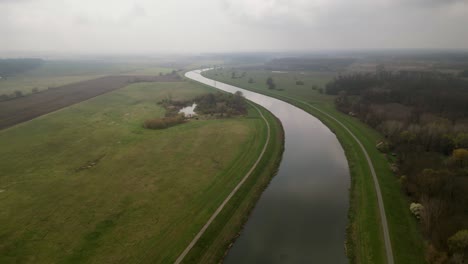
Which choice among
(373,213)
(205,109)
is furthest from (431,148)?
(205,109)

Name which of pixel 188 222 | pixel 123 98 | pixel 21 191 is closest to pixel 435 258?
pixel 188 222

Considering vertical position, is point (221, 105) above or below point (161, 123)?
above

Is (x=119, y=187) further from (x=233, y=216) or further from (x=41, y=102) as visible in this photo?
(x=41, y=102)

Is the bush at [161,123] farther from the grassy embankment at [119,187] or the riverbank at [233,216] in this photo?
the riverbank at [233,216]

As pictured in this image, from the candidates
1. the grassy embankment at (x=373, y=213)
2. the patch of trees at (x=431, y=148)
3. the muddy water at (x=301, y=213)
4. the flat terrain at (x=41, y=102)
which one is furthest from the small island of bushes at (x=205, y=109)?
the patch of trees at (x=431, y=148)

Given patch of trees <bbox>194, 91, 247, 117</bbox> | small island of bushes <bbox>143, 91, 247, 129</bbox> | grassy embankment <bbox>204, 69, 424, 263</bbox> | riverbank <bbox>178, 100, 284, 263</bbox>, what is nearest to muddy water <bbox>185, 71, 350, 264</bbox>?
riverbank <bbox>178, 100, 284, 263</bbox>

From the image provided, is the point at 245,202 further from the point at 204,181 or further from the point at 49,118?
the point at 49,118
